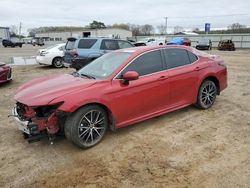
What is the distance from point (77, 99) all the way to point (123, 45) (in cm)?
836

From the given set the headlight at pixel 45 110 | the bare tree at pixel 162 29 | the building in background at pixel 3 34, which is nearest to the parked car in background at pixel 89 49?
the headlight at pixel 45 110

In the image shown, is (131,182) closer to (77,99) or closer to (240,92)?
(77,99)

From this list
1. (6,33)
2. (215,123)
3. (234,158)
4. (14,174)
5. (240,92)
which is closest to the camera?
(14,174)

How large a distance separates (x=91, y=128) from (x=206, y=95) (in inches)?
121

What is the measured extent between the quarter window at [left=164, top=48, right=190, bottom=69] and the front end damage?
250cm

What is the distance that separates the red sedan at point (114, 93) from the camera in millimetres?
4188

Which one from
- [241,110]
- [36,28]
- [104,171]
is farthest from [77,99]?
[36,28]

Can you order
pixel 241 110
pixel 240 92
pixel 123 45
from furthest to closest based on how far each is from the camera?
pixel 123 45
pixel 240 92
pixel 241 110

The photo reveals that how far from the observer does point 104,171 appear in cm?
375

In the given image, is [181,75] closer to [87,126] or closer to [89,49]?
[87,126]

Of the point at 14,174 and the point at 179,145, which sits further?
the point at 179,145

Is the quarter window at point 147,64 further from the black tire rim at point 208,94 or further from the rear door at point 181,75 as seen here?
the black tire rim at point 208,94

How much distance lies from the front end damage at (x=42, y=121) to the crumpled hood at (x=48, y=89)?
12 cm

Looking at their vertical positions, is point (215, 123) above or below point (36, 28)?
below
